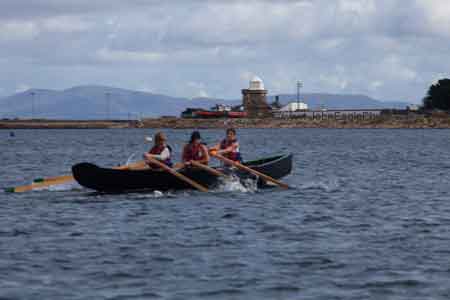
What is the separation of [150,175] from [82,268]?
38.7 feet

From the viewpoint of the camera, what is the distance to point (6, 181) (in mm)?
39688

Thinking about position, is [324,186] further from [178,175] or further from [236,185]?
[178,175]

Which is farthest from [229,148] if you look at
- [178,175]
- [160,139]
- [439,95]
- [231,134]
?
[439,95]

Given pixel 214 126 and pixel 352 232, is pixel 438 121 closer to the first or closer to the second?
pixel 214 126

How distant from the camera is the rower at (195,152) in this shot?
30.2 metres

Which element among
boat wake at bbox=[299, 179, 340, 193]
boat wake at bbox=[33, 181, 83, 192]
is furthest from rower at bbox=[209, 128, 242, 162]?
boat wake at bbox=[33, 181, 83, 192]

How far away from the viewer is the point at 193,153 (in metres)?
30.4

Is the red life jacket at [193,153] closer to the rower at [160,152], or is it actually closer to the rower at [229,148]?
the rower at [160,152]

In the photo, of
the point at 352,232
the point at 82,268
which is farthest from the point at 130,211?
the point at 82,268

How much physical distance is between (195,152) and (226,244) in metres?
10.5

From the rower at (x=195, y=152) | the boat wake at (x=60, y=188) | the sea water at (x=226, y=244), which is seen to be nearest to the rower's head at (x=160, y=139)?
the rower at (x=195, y=152)

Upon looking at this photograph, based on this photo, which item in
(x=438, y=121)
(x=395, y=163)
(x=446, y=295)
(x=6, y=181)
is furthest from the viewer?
(x=438, y=121)

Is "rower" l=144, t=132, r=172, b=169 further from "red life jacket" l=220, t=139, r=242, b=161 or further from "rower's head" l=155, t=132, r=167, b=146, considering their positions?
"red life jacket" l=220, t=139, r=242, b=161

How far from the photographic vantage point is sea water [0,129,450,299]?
52.3 feet
